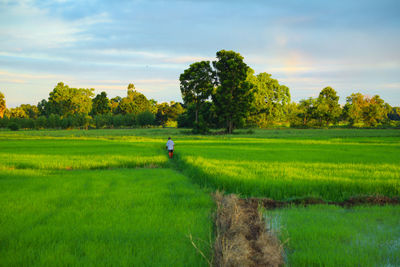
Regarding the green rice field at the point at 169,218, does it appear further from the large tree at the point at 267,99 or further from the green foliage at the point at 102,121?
the green foliage at the point at 102,121

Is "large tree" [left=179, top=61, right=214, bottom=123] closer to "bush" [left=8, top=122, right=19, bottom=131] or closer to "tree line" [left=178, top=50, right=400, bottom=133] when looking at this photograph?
"tree line" [left=178, top=50, right=400, bottom=133]

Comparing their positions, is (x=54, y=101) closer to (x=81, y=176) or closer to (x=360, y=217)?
(x=81, y=176)

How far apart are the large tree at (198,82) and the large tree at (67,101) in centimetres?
5916

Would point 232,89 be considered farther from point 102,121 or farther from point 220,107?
point 102,121

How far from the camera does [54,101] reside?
91.9 m

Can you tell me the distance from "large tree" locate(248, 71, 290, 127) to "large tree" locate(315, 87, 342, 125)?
9.11 metres

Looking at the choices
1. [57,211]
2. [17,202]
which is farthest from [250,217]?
[17,202]

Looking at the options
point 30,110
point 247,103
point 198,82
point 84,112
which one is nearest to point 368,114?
point 247,103

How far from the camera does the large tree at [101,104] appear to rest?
9294cm

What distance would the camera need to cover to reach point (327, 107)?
68.4m

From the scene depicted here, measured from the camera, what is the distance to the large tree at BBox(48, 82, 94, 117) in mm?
91750

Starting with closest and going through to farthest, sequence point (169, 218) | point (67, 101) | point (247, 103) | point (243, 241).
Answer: point (243, 241) → point (169, 218) → point (247, 103) → point (67, 101)

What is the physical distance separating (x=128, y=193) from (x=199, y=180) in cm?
342

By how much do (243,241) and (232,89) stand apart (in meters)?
45.0
